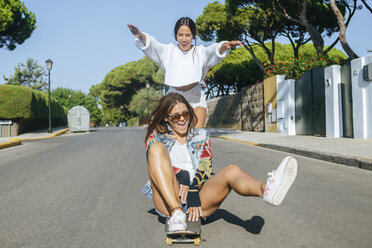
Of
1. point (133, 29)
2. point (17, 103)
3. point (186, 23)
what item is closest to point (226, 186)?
point (186, 23)

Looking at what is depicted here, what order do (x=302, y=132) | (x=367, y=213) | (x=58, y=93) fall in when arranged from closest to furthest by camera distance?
(x=367, y=213) < (x=302, y=132) < (x=58, y=93)

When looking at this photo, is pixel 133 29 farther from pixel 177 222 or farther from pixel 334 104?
pixel 334 104

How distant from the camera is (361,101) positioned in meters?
10.5

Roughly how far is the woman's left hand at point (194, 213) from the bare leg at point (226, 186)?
0.14 metres

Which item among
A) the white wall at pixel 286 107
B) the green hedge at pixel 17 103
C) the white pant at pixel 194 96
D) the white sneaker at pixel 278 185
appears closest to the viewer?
the white sneaker at pixel 278 185

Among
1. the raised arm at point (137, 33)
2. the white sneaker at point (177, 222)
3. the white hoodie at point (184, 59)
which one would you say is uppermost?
the raised arm at point (137, 33)

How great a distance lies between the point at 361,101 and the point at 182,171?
30.1 feet

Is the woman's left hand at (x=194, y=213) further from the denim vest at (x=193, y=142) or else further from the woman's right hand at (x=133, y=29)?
the woman's right hand at (x=133, y=29)

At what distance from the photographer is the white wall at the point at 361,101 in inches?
406

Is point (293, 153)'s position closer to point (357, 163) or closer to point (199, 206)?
point (357, 163)

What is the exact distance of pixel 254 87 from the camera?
19500mm

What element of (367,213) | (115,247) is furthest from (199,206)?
(367,213)

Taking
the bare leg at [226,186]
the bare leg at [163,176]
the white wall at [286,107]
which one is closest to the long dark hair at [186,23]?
the bare leg at [163,176]

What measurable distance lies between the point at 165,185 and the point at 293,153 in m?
7.29
